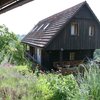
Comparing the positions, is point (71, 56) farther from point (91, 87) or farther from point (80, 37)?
point (91, 87)

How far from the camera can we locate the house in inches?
744

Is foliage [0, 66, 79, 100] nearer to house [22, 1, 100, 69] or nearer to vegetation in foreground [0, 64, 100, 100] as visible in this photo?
vegetation in foreground [0, 64, 100, 100]

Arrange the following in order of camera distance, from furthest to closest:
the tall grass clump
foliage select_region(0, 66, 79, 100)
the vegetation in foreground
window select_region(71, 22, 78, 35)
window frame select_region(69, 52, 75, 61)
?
window frame select_region(69, 52, 75, 61)
window select_region(71, 22, 78, 35)
foliage select_region(0, 66, 79, 100)
the vegetation in foreground
the tall grass clump

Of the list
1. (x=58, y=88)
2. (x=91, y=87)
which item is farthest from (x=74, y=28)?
(x=91, y=87)

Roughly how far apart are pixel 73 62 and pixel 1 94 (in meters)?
13.0

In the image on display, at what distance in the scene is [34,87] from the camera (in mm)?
8125

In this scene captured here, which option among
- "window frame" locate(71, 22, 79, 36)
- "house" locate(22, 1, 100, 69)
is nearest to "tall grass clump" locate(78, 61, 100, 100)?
"house" locate(22, 1, 100, 69)

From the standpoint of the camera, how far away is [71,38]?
19953mm

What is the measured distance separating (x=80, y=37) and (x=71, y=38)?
3.18 ft

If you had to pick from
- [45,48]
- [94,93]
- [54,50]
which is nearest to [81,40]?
[54,50]

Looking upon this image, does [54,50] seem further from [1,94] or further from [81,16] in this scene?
[1,94]

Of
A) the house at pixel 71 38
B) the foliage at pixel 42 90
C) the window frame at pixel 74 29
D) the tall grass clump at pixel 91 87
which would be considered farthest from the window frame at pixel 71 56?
the tall grass clump at pixel 91 87

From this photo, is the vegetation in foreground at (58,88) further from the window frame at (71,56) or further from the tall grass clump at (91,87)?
the window frame at (71,56)

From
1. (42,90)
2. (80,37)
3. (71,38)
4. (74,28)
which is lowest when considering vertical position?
(42,90)
